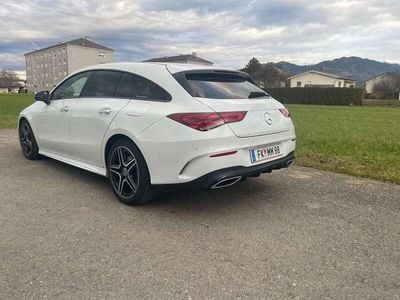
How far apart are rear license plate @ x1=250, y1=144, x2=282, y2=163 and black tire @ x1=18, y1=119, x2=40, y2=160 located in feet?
13.3

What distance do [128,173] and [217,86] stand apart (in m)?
1.40

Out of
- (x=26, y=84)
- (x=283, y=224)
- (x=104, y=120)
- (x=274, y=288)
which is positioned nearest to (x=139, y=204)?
(x=104, y=120)

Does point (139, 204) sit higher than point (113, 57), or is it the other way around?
point (113, 57)

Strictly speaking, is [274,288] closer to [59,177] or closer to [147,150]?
[147,150]

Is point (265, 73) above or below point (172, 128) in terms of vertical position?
above

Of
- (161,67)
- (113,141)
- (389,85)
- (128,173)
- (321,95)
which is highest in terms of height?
(389,85)

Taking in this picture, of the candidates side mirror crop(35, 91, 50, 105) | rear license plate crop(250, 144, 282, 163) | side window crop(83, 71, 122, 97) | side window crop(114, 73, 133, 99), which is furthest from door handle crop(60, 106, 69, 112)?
rear license plate crop(250, 144, 282, 163)

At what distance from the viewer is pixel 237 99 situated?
141 inches

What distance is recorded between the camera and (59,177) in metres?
4.97

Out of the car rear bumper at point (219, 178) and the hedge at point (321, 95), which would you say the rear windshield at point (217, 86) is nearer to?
the car rear bumper at point (219, 178)

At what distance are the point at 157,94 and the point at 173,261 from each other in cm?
176

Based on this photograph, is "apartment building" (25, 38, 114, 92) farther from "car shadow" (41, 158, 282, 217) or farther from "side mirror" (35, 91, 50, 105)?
"car shadow" (41, 158, 282, 217)

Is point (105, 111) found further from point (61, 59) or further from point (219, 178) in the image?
point (61, 59)

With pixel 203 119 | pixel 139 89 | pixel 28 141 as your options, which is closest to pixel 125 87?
pixel 139 89
